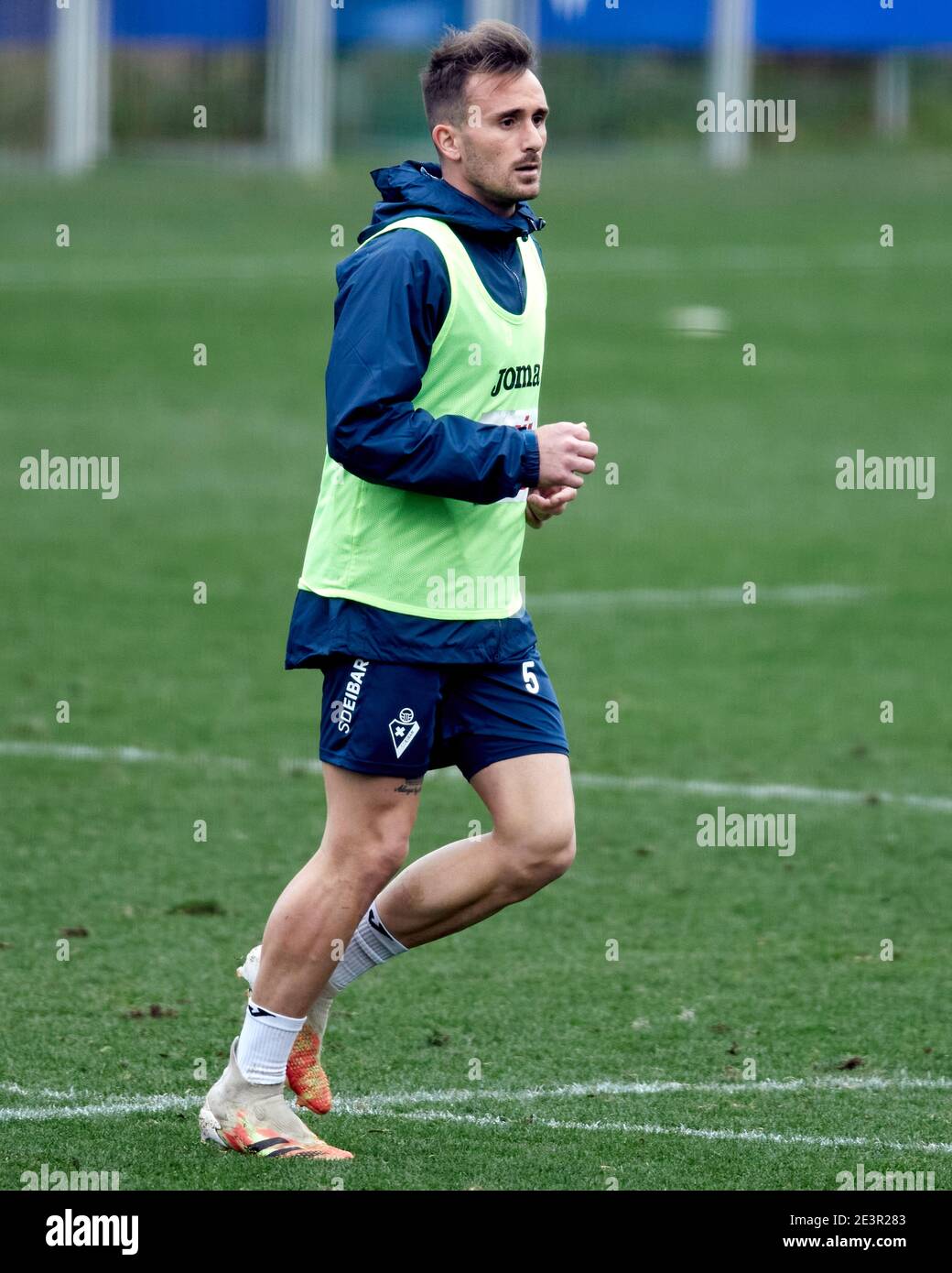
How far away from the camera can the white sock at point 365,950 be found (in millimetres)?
5535

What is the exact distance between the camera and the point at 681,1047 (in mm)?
6074

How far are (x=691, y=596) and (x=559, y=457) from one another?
8585 mm

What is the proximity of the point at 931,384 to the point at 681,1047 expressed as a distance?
17.1 m

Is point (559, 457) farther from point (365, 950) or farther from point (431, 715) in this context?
point (365, 950)

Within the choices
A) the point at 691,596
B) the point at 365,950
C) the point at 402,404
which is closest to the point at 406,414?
the point at 402,404

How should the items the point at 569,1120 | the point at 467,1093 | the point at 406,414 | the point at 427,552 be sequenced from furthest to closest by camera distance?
the point at 467,1093, the point at 569,1120, the point at 427,552, the point at 406,414

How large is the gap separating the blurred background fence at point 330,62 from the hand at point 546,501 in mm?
29597

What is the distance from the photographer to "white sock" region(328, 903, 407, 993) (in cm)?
554

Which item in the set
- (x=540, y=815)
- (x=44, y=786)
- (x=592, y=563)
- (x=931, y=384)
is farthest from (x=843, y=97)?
(x=540, y=815)

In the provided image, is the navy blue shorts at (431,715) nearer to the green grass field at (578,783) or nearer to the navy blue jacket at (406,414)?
the navy blue jacket at (406,414)

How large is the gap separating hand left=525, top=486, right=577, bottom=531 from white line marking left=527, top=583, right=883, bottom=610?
296 inches

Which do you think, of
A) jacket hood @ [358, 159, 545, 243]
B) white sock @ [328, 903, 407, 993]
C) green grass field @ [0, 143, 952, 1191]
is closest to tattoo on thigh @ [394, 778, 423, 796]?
white sock @ [328, 903, 407, 993]

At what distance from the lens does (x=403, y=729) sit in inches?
201

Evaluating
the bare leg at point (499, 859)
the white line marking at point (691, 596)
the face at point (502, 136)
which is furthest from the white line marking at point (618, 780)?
the white line marking at point (691, 596)
